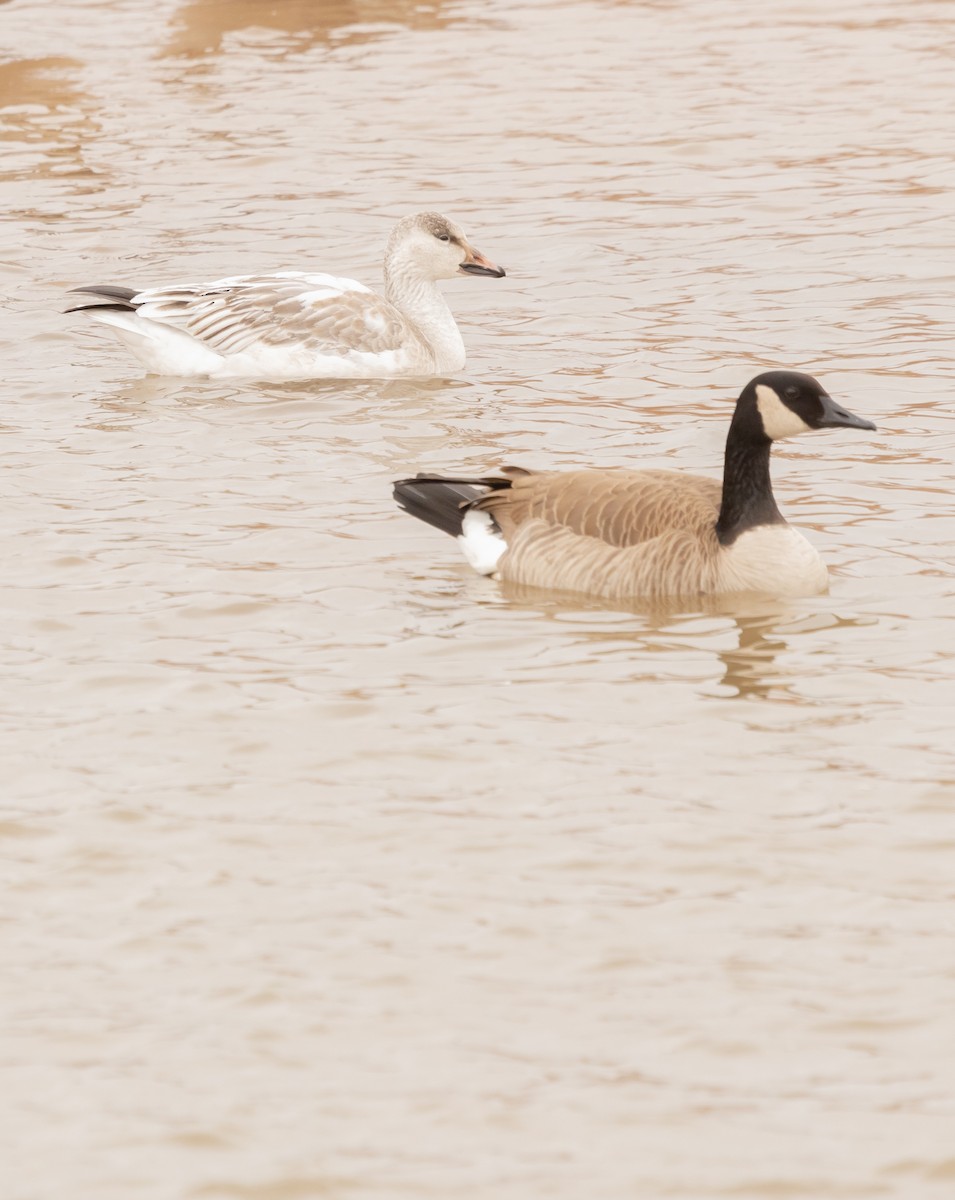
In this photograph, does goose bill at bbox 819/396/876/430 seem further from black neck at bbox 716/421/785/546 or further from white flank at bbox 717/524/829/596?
white flank at bbox 717/524/829/596

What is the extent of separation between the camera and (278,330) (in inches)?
538

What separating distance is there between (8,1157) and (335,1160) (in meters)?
0.85

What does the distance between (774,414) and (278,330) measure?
16.0ft

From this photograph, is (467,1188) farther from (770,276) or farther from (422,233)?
(770,276)

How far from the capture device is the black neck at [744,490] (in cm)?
945

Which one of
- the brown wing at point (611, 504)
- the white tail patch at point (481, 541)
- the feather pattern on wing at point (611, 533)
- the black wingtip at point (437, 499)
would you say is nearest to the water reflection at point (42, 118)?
the black wingtip at point (437, 499)

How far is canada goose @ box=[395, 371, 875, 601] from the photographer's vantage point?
9445 mm

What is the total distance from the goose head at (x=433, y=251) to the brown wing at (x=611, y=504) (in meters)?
4.24

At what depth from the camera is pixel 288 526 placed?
35.1 ft

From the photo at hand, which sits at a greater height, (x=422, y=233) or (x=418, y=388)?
(x=422, y=233)

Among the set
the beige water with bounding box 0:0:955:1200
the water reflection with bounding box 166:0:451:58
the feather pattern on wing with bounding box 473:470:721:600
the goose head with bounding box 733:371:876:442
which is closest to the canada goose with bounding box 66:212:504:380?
the beige water with bounding box 0:0:955:1200

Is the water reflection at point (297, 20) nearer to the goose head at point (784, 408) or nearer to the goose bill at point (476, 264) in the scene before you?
the goose bill at point (476, 264)

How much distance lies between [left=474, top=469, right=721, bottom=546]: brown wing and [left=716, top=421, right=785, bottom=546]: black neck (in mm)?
149

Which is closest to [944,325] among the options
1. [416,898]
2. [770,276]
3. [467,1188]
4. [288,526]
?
[770,276]
